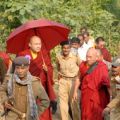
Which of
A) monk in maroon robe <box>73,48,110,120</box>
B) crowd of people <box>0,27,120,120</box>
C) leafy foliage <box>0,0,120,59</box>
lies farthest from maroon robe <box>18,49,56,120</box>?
leafy foliage <box>0,0,120,59</box>

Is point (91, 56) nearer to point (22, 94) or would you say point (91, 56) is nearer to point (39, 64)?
point (39, 64)

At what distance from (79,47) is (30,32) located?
271 cm

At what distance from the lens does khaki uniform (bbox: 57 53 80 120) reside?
9.35m

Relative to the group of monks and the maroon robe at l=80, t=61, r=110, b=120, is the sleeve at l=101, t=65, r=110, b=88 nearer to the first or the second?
the maroon robe at l=80, t=61, r=110, b=120

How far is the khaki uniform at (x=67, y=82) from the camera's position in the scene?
9.35 meters

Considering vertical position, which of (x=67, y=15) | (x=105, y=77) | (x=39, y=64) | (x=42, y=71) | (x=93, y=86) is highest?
(x=67, y=15)

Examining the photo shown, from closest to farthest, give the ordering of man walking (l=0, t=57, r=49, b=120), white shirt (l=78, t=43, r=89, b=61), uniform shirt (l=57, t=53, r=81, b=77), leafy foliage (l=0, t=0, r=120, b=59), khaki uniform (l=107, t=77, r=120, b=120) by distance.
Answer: man walking (l=0, t=57, r=49, b=120), khaki uniform (l=107, t=77, r=120, b=120), uniform shirt (l=57, t=53, r=81, b=77), white shirt (l=78, t=43, r=89, b=61), leafy foliage (l=0, t=0, r=120, b=59)

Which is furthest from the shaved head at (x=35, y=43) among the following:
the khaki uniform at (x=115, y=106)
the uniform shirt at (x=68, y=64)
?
the uniform shirt at (x=68, y=64)

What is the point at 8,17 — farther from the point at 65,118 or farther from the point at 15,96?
the point at 15,96

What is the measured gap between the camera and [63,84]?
946cm

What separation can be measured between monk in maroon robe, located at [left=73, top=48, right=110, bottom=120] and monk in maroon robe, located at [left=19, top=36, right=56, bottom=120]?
48 centimetres

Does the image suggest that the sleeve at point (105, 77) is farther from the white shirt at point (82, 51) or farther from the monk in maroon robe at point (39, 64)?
the white shirt at point (82, 51)

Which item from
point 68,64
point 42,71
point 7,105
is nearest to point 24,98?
point 7,105

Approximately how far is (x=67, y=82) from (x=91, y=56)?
1.81 meters
